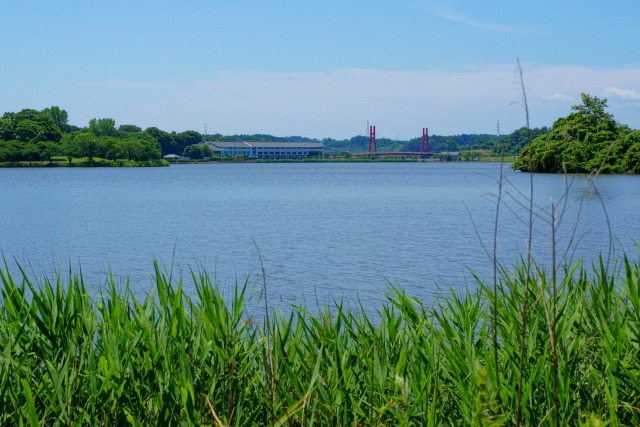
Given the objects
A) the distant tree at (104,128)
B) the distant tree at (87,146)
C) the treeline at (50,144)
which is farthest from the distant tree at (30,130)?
the distant tree at (104,128)

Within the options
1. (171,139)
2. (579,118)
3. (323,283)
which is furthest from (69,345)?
(171,139)

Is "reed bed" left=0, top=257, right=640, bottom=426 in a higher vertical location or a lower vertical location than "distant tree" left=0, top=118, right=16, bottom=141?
lower

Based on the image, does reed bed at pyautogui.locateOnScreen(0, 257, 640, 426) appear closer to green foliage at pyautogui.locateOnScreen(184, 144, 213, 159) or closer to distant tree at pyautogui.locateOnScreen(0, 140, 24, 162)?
distant tree at pyautogui.locateOnScreen(0, 140, 24, 162)

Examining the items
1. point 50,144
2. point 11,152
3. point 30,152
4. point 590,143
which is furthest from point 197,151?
point 590,143

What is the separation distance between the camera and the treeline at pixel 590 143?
218 ft

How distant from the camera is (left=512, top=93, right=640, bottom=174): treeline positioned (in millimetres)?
66375

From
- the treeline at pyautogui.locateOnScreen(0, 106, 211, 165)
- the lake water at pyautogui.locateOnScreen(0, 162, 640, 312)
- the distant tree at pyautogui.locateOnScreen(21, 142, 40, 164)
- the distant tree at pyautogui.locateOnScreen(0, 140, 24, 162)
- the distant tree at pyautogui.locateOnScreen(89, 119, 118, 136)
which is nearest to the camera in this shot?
the lake water at pyautogui.locateOnScreen(0, 162, 640, 312)

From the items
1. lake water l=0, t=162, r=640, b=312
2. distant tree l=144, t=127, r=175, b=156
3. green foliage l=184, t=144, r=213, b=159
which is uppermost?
distant tree l=144, t=127, r=175, b=156

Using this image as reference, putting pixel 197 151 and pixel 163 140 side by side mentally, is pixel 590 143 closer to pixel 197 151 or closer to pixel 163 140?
pixel 197 151

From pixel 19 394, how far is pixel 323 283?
12.7m

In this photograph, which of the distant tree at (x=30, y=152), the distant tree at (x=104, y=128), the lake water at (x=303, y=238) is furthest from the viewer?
the distant tree at (x=104, y=128)

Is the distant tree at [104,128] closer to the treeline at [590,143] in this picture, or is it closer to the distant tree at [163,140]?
the distant tree at [163,140]

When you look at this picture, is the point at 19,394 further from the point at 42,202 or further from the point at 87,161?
the point at 87,161

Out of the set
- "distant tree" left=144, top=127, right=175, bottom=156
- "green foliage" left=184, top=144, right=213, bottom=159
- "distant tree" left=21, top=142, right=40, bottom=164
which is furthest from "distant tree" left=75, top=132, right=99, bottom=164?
"green foliage" left=184, top=144, right=213, bottom=159
